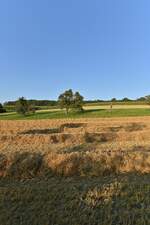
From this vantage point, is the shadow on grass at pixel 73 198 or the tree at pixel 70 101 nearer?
the shadow on grass at pixel 73 198

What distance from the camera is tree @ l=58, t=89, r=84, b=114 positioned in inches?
3369

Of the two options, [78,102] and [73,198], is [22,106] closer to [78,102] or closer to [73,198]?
[78,102]

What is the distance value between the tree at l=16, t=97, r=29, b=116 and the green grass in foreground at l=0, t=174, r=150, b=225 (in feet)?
252

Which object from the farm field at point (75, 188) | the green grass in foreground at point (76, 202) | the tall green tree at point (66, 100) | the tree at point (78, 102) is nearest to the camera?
the green grass in foreground at point (76, 202)

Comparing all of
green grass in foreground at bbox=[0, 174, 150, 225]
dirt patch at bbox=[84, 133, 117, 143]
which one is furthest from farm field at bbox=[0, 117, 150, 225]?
dirt patch at bbox=[84, 133, 117, 143]

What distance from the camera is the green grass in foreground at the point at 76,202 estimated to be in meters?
7.03

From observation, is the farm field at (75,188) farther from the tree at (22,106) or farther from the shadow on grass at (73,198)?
the tree at (22,106)

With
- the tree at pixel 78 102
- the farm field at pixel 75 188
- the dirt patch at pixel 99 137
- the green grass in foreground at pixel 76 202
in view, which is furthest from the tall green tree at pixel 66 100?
the green grass in foreground at pixel 76 202

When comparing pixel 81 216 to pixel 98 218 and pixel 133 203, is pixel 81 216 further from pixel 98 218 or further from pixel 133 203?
pixel 133 203

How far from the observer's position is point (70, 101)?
8650 centimetres

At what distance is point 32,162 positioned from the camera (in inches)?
485

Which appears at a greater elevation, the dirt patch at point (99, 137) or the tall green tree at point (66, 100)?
the tall green tree at point (66, 100)

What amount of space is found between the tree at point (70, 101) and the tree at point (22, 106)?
9564 millimetres

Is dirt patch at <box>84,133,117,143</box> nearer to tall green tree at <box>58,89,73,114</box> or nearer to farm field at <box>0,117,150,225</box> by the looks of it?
farm field at <box>0,117,150,225</box>
